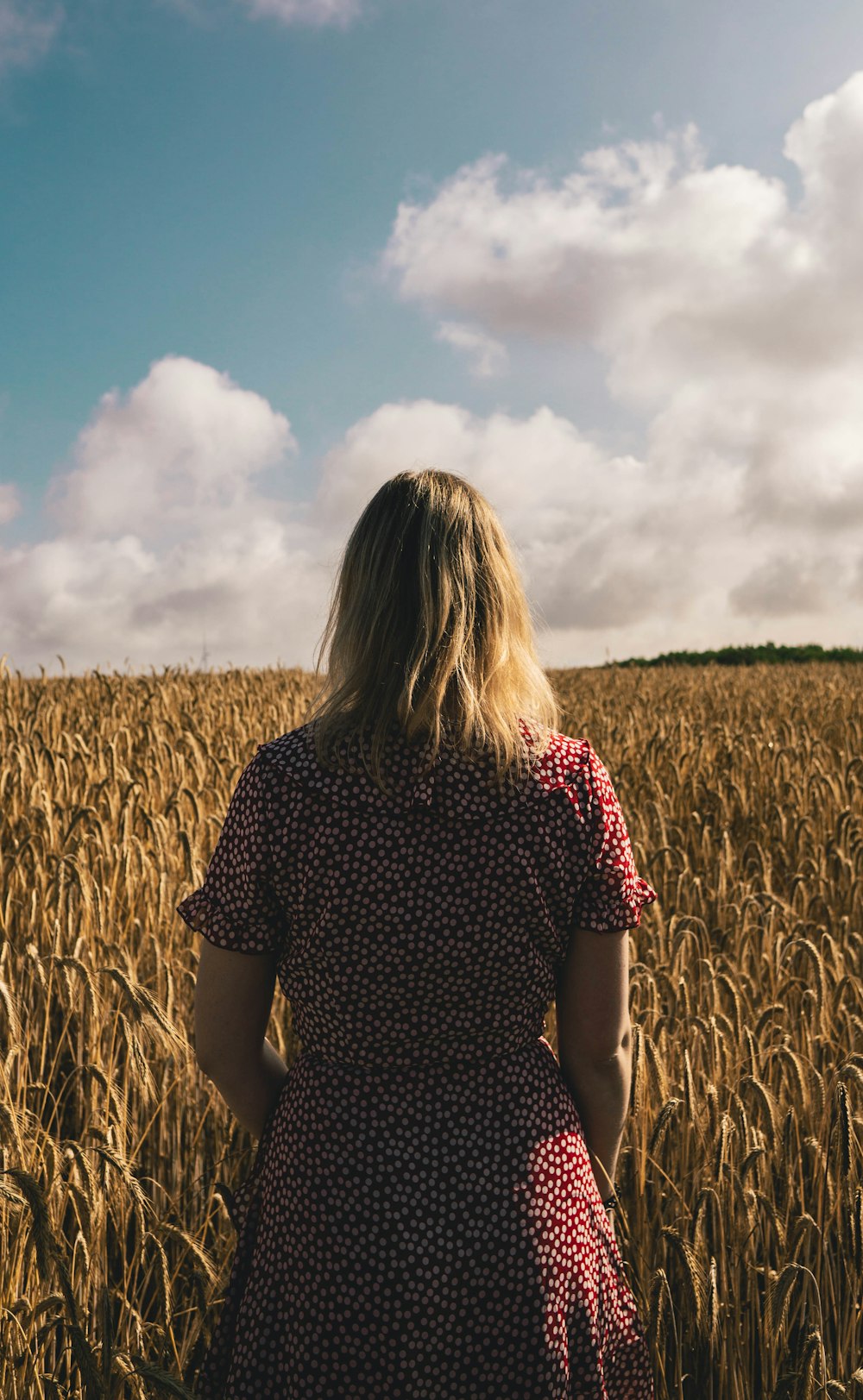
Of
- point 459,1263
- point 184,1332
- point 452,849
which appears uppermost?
point 452,849

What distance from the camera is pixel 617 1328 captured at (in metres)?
1.40

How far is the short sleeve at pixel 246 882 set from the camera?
49.4 inches

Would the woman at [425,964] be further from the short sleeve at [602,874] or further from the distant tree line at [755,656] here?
the distant tree line at [755,656]

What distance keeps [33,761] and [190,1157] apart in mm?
3302

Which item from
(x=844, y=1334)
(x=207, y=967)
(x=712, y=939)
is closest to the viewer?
(x=207, y=967)

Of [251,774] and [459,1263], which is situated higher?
[251,774]

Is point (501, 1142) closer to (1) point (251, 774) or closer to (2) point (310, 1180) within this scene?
(2) point (310, 1180)

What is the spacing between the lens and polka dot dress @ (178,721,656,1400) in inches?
48.2

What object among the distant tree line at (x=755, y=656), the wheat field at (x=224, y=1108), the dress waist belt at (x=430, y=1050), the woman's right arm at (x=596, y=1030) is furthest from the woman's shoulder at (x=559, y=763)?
the distant tree line at (x=755, y=656)

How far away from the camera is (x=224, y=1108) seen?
2.49 meters

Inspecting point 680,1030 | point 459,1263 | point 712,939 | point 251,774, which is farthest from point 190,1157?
point 712,939

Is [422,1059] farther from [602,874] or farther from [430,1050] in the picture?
[602,874]

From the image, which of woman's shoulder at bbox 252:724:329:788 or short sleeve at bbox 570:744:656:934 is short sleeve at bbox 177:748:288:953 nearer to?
woman's shoulder at bbox 252:724:329:788

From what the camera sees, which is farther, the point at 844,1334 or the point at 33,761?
the point at 33,761
